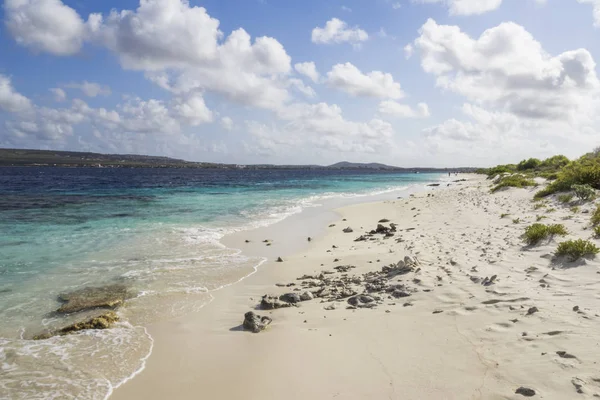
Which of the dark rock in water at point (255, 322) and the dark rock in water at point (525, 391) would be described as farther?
the dark rock in water at point (255, 322)

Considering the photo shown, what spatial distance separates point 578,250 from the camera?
8.26 m

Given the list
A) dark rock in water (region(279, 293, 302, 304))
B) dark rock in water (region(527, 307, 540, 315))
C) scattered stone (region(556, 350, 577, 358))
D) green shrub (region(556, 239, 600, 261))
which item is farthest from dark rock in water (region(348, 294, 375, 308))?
green shrub (region(556, 239, 600, 261))

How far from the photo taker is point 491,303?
22.1 feet

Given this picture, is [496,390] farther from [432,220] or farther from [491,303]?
[432,220]

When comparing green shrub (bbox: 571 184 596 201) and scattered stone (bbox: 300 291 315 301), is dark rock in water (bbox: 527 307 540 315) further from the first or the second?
green shrub (bbox: 571 184 596 201)

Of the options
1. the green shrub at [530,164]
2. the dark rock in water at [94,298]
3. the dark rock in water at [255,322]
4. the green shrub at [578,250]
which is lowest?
the dark rock in water at [94,298]

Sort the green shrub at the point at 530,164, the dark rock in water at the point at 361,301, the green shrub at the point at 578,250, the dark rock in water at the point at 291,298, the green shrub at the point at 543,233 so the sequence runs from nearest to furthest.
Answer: the dark rock in water at the point at 361,301 < the green shrub at the point at 578,250 < the dark rock in water at the point at 291,298 < the green shrub at the point at 543,233 < the green shrub at the point at 530,164

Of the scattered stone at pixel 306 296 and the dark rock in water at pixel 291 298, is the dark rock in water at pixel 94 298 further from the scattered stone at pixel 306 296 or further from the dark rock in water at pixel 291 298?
the scattered stone at pixel 306 296

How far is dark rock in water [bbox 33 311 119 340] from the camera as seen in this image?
732cm

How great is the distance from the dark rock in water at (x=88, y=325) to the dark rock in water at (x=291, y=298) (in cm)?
402

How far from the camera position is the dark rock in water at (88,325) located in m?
7.32

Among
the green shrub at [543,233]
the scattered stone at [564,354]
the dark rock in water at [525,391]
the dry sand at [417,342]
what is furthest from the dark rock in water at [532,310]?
the green shrub at [543,233]

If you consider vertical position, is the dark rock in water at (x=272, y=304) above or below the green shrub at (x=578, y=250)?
below

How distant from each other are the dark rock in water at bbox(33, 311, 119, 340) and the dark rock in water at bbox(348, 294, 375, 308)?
5.58m
